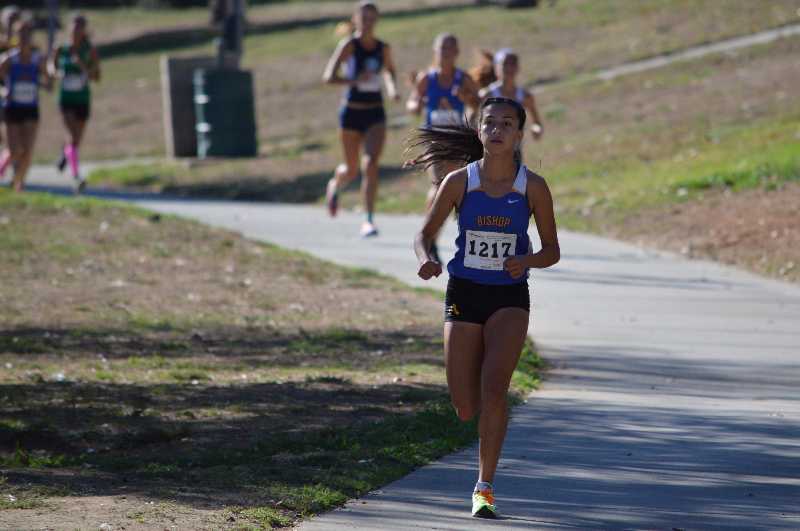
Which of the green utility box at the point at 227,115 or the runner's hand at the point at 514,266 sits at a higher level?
the green utility box at the point at 227,115

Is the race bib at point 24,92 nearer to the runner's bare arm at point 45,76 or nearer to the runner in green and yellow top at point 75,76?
the runner's bare arm at point 45,76

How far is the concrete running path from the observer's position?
6266 mm

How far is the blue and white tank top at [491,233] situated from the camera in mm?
6383

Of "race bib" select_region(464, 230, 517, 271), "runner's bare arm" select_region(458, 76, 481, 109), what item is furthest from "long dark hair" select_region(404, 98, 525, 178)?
"runner's bare arm" select_region(458, 76, 481, 109)

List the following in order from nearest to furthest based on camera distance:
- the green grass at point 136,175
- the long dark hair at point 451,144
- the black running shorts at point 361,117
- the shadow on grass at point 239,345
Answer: the long dark hair at point 451,144 < the shadow on grass at point 239,345 < the black running shorts at point 361,117 < the green grass at point 136,175

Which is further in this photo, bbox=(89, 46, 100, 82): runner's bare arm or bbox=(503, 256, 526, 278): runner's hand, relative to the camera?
bbox=(89, 46, 100, 82): runner's bare arm

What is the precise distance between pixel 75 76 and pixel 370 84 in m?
6.06

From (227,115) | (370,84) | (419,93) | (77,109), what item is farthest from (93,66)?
(419,93)

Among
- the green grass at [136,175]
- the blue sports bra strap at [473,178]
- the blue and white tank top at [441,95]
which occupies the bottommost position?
the green grass at [136,175]

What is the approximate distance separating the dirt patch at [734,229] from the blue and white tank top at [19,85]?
7.47 metres

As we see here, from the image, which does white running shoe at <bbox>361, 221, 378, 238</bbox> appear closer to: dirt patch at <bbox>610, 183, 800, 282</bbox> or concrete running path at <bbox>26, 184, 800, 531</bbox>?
concrete running path at <bbox>26, 184, 800, 531</bbox>

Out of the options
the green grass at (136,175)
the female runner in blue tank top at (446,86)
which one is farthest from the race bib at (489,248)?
the green grass at (136,175)

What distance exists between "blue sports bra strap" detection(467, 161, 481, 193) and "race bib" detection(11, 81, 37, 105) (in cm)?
1322

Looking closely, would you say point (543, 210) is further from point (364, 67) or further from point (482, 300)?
point (364, 67)
